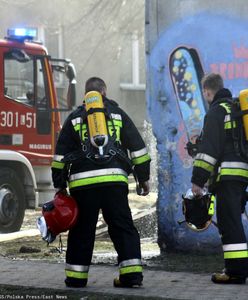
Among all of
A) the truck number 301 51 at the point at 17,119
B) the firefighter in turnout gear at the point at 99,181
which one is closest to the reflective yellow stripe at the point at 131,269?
the firefighter in turnout gear at the point at 99,181

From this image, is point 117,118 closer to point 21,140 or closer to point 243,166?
point 243,166

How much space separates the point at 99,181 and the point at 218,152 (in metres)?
0.96

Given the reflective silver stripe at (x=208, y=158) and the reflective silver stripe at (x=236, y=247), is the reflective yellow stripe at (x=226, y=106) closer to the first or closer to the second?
the reflective silver stripe at (x=208, y=158)

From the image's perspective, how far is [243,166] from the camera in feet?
22.6

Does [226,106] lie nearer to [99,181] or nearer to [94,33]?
[99,181]

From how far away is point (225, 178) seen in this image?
270 inches

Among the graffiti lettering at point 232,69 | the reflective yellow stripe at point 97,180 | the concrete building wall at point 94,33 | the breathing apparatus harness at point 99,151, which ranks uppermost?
the concrete building wall at point 94,33

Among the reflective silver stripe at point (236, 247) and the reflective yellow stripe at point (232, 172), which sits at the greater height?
the reflective yellow stripe at point (232, 172)

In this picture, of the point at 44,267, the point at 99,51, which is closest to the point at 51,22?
the point at 99,51

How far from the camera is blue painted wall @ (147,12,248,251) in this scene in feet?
27.3

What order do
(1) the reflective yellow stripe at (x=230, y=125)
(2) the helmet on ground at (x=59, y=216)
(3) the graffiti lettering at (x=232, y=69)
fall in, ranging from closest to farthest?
1. (2) the helmet on ground at (x=59, y=216)
2. (1) the reflective yellow stripe at (x=230, y=125)
3. (3) the graffiti lettering at (x=232, y=69)

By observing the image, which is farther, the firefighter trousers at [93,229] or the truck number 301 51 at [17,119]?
the truck number 301 51 at [17,119]

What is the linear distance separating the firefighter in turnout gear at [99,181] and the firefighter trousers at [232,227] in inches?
25.1

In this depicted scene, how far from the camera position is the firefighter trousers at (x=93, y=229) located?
676 centimetres
